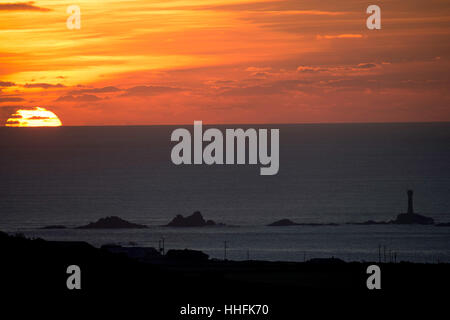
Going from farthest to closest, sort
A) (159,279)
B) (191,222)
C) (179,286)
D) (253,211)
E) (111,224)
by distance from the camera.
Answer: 1. (253,211)
2. (191,222)
3. (111,224)
4. (159,279)
5. (179,286)

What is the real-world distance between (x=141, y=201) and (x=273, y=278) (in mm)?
117818

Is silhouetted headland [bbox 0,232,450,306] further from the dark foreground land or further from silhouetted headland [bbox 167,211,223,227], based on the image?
silhouetted headland [bbox 167,211,223,227]

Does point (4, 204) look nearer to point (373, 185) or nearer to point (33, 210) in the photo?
point (33, 210)

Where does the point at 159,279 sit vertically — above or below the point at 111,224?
below

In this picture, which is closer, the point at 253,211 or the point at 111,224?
the point at 111,224

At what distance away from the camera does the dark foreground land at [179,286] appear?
99.4 feet

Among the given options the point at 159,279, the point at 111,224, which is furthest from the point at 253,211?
the point at 159,279

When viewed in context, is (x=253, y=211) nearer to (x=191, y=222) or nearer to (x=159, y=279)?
(x=191, y=222)

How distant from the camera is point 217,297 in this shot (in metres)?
A: 31.8

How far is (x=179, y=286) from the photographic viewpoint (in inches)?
1304

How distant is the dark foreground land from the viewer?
1193 inches

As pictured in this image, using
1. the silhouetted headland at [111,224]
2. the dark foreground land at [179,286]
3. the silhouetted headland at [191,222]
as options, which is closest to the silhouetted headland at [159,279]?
the dark foreground land at [179,286]

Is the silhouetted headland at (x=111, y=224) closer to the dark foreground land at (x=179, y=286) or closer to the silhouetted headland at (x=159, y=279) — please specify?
the silhouetted headland at (x=159, y=279)
